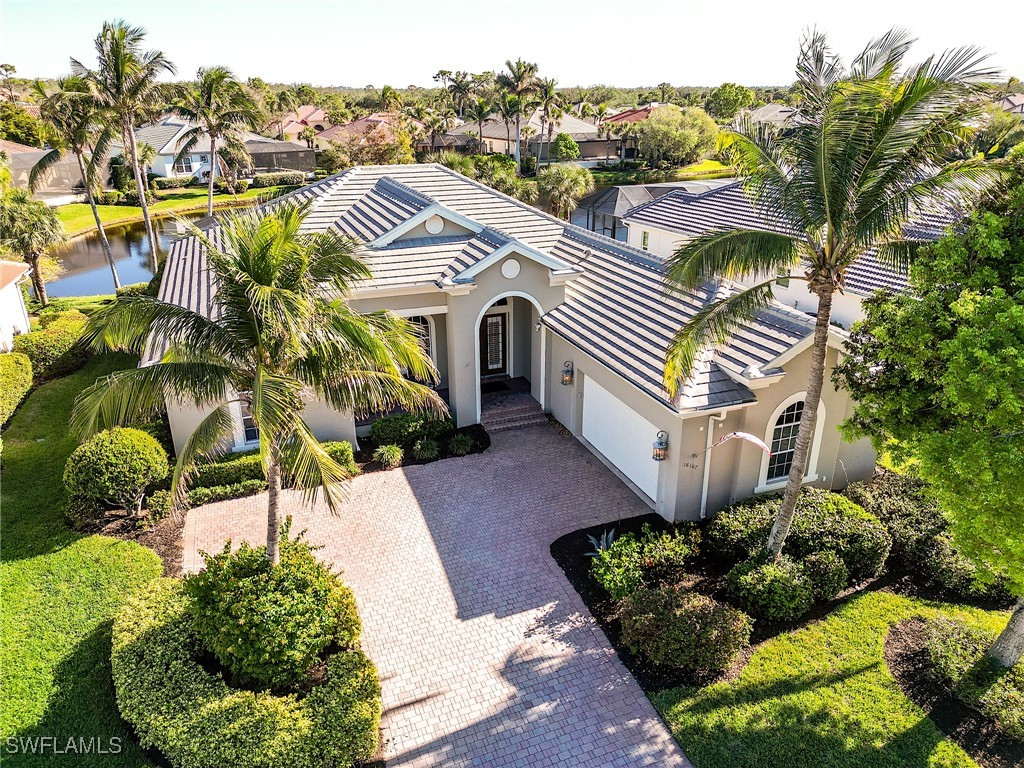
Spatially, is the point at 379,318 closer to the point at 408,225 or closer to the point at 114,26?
the point at 408,225

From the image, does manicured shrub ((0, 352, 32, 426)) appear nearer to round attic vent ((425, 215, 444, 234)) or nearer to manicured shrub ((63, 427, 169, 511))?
manicured shrub ((63, 427, 169, 511))

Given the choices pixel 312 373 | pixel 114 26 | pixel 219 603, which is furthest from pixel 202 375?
pixel 114 26

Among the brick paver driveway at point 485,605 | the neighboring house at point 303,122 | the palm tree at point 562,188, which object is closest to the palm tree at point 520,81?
the palm tree at point 562,188

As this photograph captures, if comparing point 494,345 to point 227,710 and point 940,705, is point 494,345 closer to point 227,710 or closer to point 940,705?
point 227,710

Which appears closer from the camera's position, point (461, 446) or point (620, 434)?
point (620, 434)

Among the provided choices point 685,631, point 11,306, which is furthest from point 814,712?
point 11,306

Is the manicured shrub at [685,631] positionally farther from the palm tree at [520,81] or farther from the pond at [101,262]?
the palm tree at [520,81]
